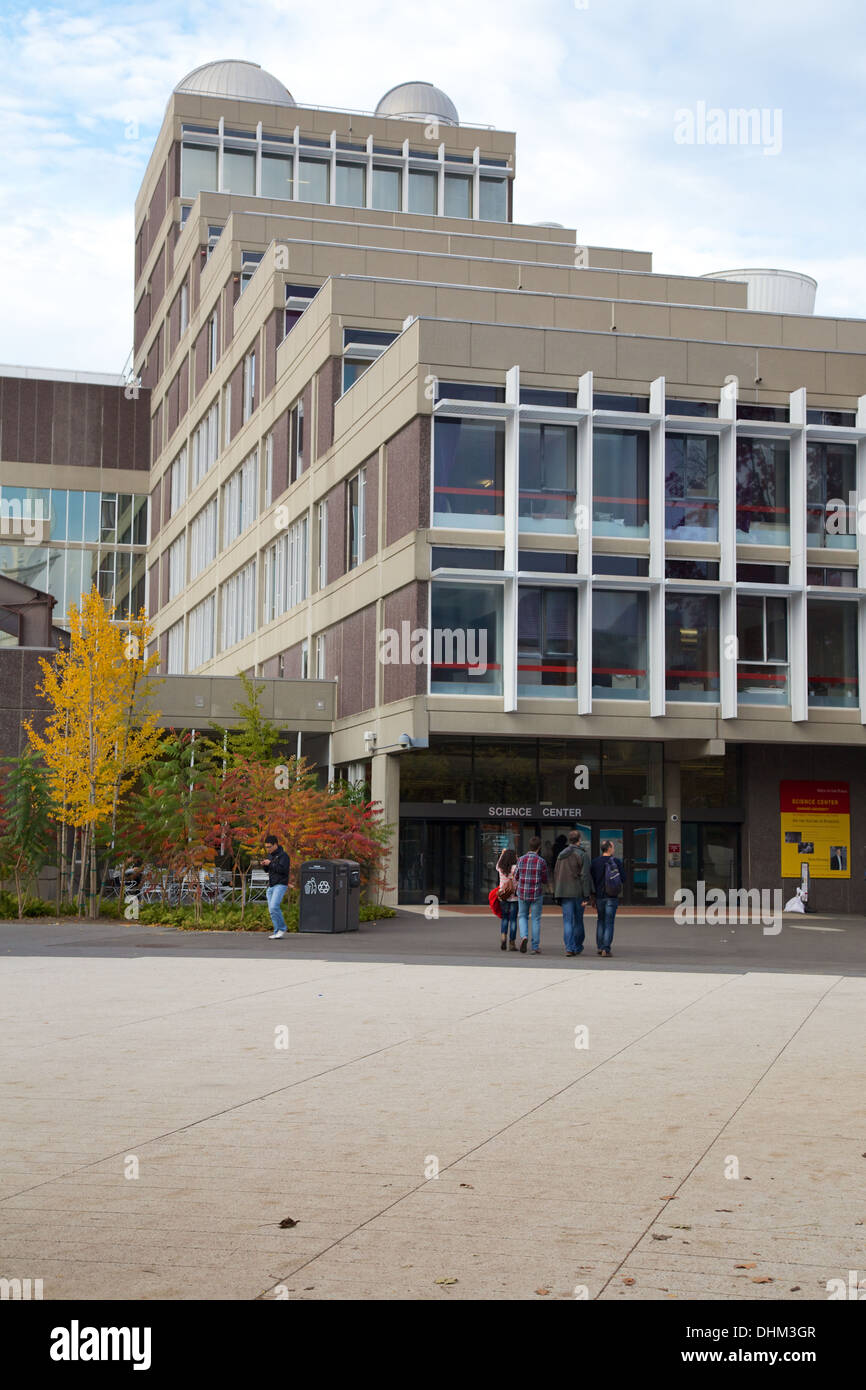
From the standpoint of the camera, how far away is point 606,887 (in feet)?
72.3

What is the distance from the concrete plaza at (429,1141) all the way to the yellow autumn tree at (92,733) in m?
13.0

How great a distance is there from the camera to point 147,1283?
5.56 m

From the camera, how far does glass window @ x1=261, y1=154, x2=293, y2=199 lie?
68.2m

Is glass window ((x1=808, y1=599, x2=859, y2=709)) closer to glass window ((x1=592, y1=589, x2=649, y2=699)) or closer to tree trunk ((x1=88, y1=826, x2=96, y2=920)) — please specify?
glass window ((x1=592, y1=589, x2=649, y2=699))

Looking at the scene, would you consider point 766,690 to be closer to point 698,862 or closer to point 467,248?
point 698,862

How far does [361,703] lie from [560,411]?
362 inches

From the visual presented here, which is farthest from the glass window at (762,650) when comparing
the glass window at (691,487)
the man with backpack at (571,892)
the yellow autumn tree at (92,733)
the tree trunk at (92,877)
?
the tree trunk at (92,877)

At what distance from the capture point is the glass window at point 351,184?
2734 inches

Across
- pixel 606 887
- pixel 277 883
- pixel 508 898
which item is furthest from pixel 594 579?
pixel 606 887

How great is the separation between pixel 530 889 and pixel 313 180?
5420 centimetres

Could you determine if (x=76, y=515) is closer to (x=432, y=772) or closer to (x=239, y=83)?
(x=239, y=83)

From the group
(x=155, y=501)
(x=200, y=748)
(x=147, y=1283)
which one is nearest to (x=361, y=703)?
(x=200, y=748)

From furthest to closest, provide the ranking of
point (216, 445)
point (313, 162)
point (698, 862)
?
point (313, 162)
point (216, 445)
point (698, 862)

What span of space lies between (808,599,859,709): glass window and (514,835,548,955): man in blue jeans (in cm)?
1543
